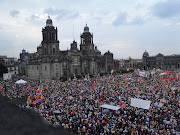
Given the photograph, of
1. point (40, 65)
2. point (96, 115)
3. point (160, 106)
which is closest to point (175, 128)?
point (160, 106)

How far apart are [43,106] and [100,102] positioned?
6.61 meters

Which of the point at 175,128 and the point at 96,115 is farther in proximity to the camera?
the point at 96,115

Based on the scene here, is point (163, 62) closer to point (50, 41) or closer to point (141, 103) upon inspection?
point (50, 41)

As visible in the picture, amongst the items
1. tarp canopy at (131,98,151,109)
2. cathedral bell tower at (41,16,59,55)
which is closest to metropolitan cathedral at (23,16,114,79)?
cathedral bell tower at (41,16,59,55)

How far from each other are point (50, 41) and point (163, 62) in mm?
78458

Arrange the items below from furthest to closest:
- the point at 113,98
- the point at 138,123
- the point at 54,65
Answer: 1. the point at 54,65
2. the point at 113,98
3. the point at 138,123

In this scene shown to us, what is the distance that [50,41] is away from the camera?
193 feet

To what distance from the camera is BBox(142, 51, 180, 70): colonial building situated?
346 feet

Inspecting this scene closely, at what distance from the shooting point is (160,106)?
17.8 m

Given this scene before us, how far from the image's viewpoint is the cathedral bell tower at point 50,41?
194 feet

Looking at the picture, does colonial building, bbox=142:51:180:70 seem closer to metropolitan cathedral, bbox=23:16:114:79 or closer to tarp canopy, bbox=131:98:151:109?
metropolitan cathedral, bbox=23:16:114:79

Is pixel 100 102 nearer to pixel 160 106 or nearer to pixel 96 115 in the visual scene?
pixel 96 115

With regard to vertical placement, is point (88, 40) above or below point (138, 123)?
above

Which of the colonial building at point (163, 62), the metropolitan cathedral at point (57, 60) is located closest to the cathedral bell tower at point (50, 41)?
the metropolitan cathedral at point (57, 60)
